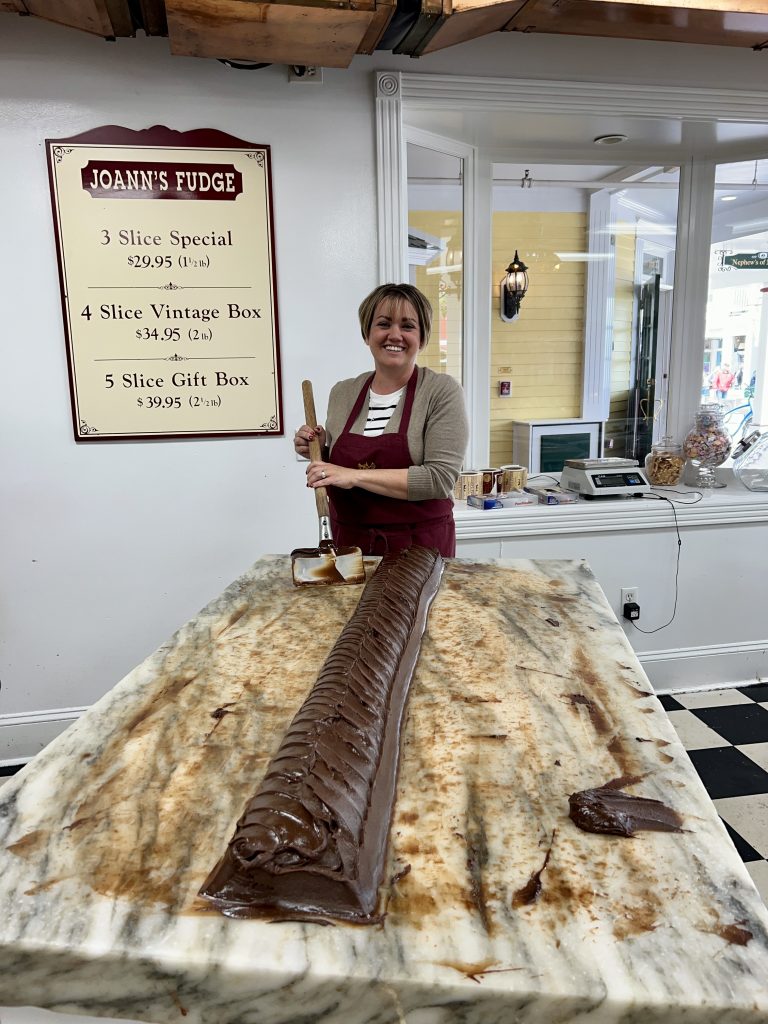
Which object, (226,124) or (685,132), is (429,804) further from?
(685,132)

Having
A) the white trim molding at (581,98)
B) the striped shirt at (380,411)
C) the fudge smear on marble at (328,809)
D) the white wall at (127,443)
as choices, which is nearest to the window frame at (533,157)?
the white trim molding at (581,98)

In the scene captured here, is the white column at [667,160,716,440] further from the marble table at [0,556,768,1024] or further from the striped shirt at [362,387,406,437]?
the marble table at [0,556,768,1024]

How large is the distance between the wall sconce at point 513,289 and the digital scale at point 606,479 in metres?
0.80

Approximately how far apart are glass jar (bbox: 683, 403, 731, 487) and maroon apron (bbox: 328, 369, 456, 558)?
6.03 feet

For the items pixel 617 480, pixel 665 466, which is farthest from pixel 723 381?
pixel 617 480

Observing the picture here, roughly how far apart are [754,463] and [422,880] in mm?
3269

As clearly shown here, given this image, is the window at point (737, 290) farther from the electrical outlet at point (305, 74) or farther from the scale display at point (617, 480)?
the electrical outlet at point (305, 74)

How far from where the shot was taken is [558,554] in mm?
3090

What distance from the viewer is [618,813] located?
829mm

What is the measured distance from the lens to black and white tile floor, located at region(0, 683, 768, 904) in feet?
7.26

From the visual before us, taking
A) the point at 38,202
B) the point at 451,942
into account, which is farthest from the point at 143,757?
the point at 38,202

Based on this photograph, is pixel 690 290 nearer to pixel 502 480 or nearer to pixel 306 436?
pixel 502 480

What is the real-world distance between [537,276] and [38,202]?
2.24 meters

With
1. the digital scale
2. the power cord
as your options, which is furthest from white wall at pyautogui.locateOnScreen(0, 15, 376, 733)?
the power cord
